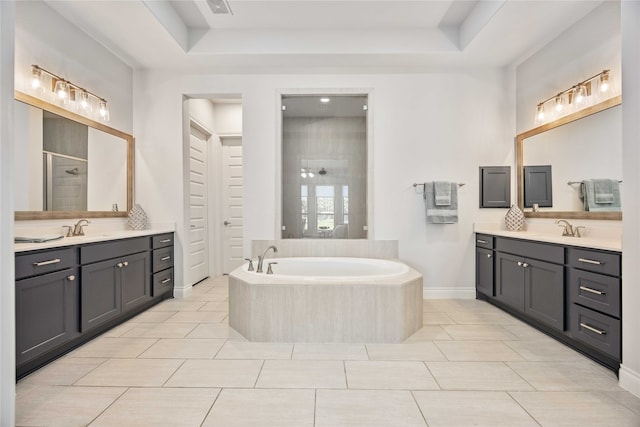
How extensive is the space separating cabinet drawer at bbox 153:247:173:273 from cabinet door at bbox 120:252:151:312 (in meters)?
0.13

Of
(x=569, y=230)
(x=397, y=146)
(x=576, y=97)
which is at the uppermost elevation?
(x=576, y=97)

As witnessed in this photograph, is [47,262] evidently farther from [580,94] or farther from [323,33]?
[580,94]

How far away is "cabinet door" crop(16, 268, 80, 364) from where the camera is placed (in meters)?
1.94

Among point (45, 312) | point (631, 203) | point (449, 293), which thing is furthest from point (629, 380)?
point (45, 312)

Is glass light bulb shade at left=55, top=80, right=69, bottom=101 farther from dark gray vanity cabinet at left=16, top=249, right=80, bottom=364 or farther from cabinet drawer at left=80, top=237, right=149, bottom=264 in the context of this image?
dark gray vanity cabinet at left=16, top=249, right=80, bottom=364

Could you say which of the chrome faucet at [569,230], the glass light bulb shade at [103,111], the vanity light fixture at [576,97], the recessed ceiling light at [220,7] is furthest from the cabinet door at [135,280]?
the vanity light fixture at [576,97]

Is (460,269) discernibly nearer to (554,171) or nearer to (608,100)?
(554,171)

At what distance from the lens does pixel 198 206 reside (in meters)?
4.62

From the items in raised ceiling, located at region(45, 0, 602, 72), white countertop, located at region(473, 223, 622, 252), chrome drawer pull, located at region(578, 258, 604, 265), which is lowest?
chrome drawer pull, located at region(578, 258, 604, 265)

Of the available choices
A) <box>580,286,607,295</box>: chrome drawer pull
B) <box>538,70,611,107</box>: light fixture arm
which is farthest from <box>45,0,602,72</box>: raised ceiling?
<box>580,286,607,295</box>: chrome drawer pull

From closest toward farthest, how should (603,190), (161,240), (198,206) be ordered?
(603,190) → (161,240) → (198,206)

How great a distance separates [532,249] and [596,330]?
78 cm

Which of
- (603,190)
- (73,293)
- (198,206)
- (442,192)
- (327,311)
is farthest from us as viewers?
(198,206)

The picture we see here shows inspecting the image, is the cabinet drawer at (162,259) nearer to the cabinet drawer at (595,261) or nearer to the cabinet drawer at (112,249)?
the cabinet drawer at (112,249)
